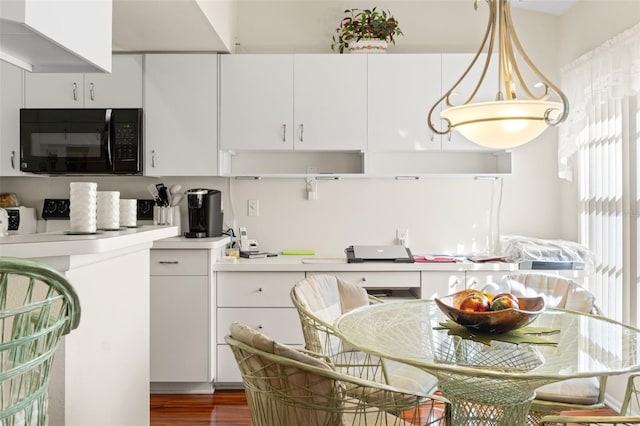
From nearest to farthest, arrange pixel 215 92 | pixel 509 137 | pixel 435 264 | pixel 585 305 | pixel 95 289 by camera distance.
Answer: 1. pixel 95 289
2. pixel 509 137
3. pixel 585 305
4. pixel 435 264
5. pixel 215 92

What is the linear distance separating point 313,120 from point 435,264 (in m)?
1.26

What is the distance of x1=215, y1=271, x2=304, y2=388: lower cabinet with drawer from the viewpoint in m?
3.31

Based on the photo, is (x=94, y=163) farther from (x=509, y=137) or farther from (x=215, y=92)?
(x=509, y=137)

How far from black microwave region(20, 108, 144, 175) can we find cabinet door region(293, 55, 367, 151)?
1288mm

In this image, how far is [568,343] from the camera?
5.84 ft

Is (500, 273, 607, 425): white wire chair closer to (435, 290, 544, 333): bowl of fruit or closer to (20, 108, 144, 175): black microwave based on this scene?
(435, 290, 544, 333): bowl of fruit

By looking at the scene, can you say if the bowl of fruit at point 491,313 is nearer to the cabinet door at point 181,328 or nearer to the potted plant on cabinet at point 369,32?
the cabinet door at point 181,328

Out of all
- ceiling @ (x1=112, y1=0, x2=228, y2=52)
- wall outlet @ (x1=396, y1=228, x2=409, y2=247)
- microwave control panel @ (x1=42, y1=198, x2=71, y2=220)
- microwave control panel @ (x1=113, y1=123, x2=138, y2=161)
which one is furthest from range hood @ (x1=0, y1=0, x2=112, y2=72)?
wall outlet @ (x1=396, y1=228, x2=409, y2=247)

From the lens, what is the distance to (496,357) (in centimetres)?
166

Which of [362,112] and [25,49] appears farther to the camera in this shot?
[362,112]

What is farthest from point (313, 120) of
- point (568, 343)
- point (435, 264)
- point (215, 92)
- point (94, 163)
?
point (568, 343)

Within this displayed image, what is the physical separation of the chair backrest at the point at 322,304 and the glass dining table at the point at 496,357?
0.25 m

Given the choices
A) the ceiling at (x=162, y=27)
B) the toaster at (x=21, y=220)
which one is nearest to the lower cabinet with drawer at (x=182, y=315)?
the toaster at (x=21, y=220)

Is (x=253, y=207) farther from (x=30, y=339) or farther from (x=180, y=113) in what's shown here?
(x=30, y=339)
